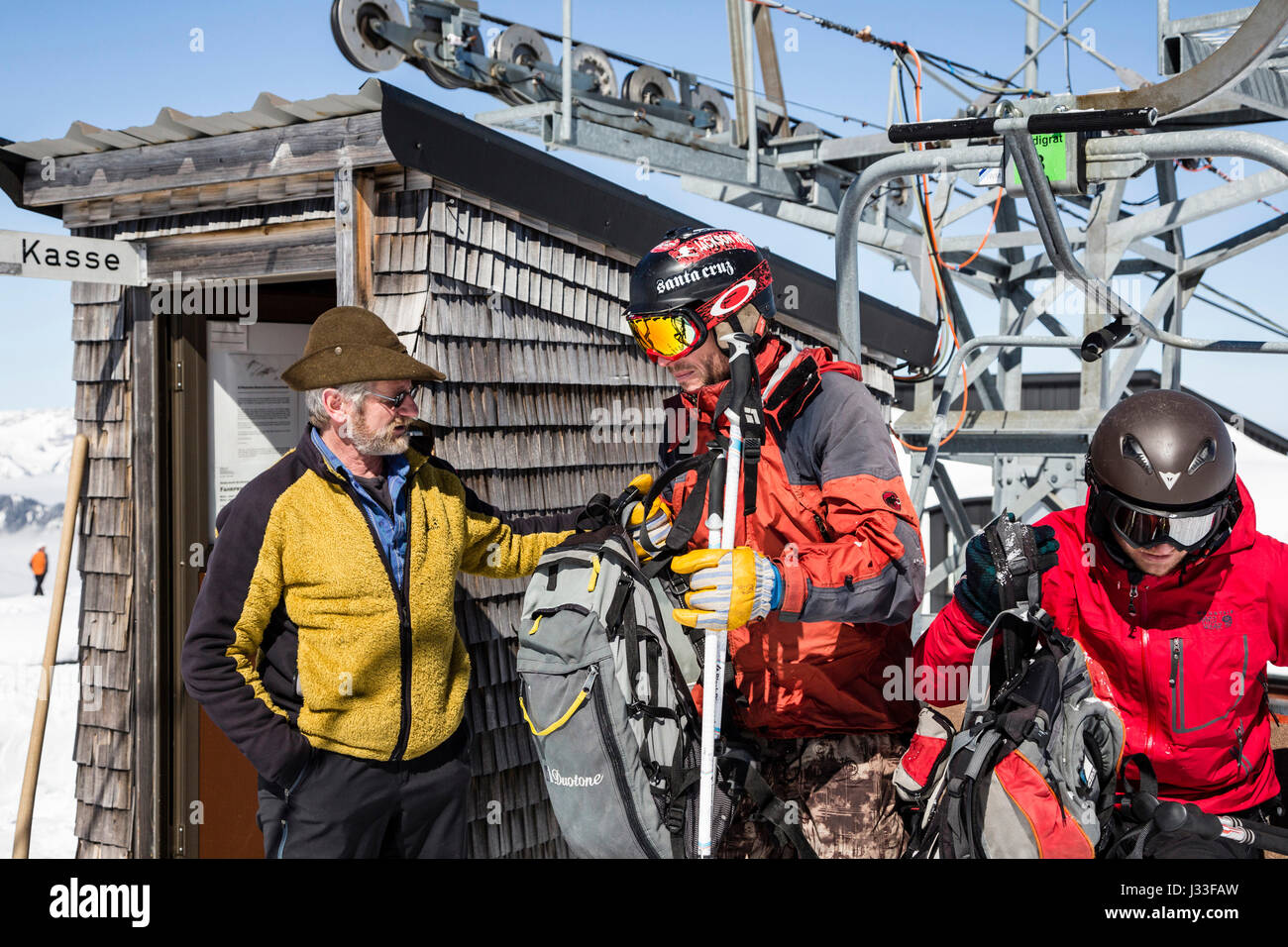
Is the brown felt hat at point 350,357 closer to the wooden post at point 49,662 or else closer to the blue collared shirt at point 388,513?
the blue collared shirt at point 388,513

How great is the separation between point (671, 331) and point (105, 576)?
10.5ft

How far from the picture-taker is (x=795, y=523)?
8.09 ft

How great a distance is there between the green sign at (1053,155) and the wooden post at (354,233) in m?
2.12

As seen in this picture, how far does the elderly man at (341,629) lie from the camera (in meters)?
2.77

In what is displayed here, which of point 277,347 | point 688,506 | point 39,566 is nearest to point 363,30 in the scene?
point 277,347

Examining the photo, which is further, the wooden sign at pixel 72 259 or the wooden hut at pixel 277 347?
the wooden hut at pixel 277 347

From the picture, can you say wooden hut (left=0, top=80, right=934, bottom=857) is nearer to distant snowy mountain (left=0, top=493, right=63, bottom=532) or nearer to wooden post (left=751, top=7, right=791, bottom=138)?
wooden post (left=751, top=7, right=791, bottom=138)

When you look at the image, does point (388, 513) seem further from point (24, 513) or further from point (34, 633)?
point (24, 513)

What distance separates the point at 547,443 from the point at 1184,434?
8.02 ft

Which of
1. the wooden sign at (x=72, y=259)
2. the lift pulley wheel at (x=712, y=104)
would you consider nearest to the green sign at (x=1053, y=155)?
the wooden sign at (x=72, y=259)

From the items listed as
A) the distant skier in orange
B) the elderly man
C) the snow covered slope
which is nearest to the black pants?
the elderly man

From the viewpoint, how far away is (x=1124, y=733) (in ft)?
7.75
